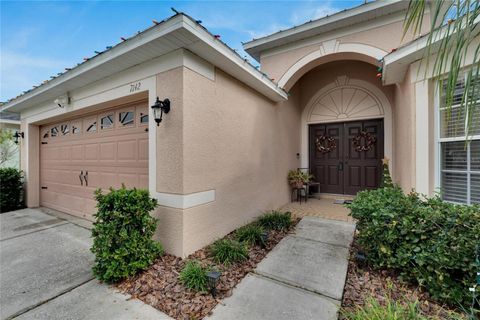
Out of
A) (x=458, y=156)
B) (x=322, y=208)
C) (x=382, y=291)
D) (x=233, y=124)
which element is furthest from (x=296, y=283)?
(x=322, y=208)

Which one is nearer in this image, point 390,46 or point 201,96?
point 201,96

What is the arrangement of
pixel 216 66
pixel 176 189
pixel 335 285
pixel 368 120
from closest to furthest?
pixel 335 285, pixel 176 189, pixel 216 66, pixel 368 120

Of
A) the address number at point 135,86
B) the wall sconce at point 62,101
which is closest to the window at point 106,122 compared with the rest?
the wall sconce at point 62,101

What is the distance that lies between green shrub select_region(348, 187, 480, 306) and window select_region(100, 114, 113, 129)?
4845 millimetres

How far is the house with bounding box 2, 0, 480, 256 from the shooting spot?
3.09 metres

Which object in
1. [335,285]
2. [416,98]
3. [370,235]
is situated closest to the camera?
A: [335,285]

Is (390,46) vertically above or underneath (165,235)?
above

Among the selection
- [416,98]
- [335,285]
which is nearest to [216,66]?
[416,98]

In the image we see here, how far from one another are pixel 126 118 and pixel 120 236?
94.7 inches

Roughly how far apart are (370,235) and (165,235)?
2.92 m

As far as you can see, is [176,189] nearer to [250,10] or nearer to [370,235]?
[370,235]

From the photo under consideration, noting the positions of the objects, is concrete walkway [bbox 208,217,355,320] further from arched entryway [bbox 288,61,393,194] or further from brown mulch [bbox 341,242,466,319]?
arched entryway [bbox 288,61,393,194]

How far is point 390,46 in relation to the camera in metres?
4.39

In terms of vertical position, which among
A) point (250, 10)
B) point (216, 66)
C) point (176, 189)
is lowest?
point (176, 189)
